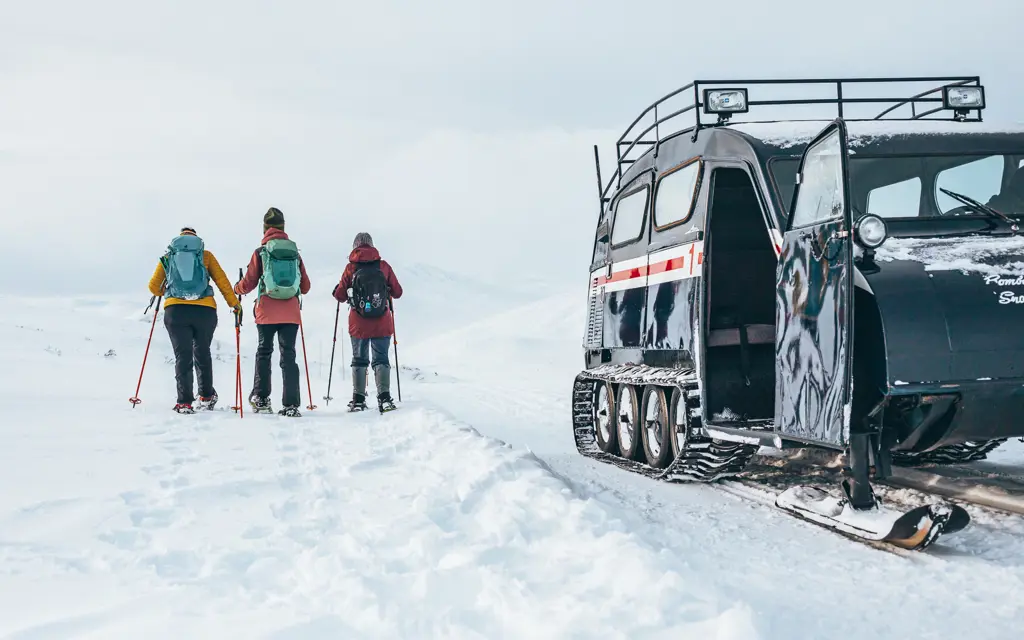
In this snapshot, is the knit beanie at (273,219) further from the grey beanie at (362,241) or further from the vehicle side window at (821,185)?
the vehicle side window at (821,185)

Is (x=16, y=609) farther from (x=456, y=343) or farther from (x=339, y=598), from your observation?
(x=456, y=343)

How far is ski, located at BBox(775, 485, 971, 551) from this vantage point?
453cm

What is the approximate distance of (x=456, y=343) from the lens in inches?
1631

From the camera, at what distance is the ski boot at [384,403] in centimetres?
967

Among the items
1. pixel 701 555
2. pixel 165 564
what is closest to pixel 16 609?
pixel 165 564

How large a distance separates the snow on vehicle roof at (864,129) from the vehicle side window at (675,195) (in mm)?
622

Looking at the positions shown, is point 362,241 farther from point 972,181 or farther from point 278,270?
point 972,181

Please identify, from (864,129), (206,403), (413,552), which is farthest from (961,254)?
(206,403)

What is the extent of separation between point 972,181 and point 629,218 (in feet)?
11.1

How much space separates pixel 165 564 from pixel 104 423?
4.57 m

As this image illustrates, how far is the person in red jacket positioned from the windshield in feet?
16.6

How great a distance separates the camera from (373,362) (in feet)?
32.8

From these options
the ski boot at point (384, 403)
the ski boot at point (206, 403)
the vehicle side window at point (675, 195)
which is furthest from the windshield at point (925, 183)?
the ski boot at point (206, 403)

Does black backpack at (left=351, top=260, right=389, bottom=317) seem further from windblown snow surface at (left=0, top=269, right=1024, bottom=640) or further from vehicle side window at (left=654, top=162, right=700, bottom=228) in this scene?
vehicle side window at (left=654, top=162, right=700, bottom=228)
